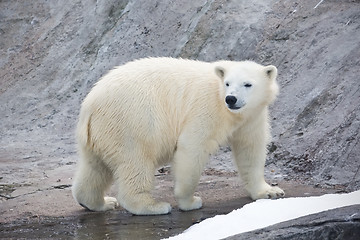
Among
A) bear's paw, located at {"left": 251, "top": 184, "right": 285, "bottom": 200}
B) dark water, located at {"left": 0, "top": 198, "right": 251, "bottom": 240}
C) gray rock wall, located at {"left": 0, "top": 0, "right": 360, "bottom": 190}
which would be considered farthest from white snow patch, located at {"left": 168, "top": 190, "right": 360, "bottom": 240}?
gray rock wall, located at {"left": 0, "top": 0, "right": 360, "bottom": 190}

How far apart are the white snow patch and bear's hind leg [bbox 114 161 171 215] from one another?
3.40 feet

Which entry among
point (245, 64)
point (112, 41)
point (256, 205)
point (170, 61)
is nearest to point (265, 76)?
point (245, 64)

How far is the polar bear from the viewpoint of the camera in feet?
19.4

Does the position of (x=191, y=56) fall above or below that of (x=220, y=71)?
below

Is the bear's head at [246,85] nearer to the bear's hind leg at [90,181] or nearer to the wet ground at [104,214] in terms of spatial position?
the wet ground at [104,214]

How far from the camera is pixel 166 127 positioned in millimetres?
6004

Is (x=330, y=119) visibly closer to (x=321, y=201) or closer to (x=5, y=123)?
(x=321, y=201)

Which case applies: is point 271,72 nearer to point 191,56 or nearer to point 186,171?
point 186,171

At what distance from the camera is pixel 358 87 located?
757 cm

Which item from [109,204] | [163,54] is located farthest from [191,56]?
[109,204]

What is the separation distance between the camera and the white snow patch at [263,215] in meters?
4.46

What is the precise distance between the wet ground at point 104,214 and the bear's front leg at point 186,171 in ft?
0.44

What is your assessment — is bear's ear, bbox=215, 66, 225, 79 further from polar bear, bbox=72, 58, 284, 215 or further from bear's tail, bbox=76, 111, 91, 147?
bear's tail, bbox=76, 111, 91, 147

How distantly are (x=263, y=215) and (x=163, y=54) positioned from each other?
18.7ft
